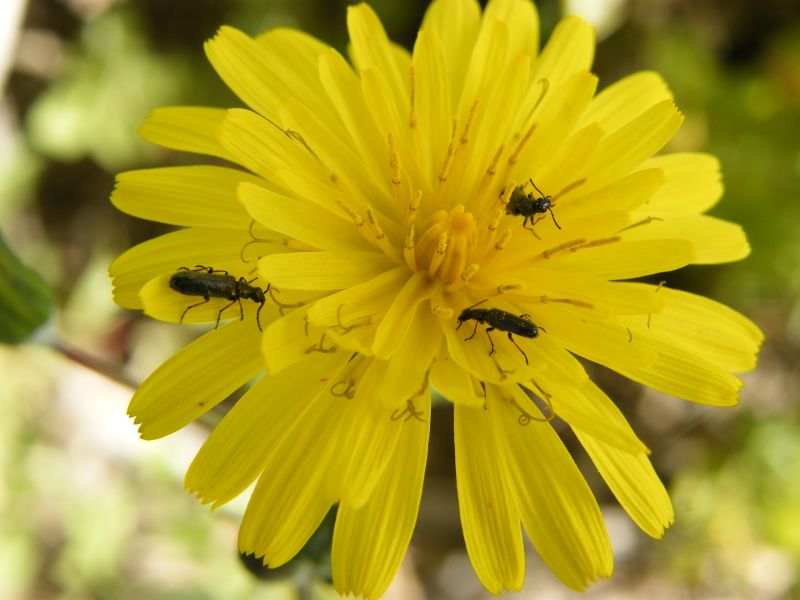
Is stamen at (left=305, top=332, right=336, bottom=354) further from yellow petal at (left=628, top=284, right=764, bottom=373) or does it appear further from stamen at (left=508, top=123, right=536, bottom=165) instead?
yellow petal at (left=628, top=284, right=764, bottom=373)

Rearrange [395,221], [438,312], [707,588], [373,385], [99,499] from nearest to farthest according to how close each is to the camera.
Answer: [373,385], [438,312], [395,221], [99,499], [707,588]

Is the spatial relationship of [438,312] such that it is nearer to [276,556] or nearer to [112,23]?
[276,556]

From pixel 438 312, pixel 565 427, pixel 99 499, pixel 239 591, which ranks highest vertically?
pixel 438 312

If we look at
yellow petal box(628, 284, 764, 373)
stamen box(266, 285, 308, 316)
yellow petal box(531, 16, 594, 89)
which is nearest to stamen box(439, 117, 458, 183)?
yellow petal box(531, 16, 594, 89)

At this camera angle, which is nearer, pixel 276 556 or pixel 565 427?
pixel 276 556

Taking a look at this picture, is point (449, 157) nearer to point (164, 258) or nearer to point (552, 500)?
point (164, 258)

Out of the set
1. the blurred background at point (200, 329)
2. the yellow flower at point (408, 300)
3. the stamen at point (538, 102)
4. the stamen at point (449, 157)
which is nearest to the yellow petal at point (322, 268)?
the yellow flower at point (408, 300)

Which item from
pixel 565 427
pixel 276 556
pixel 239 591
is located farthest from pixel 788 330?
pixel 276 556
